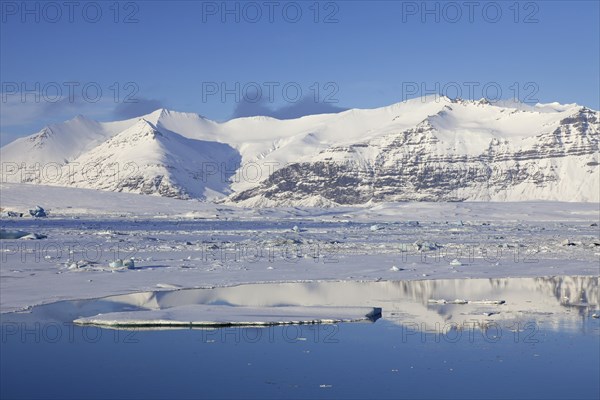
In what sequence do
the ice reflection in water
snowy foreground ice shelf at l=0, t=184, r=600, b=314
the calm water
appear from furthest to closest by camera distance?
snowy foreground ice shelf at l=0, t=184, r=600, b=314 → the ice reflection in water → the calm water

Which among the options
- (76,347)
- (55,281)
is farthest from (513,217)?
(76,347)

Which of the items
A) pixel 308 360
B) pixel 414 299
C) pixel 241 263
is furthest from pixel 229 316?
pixel 241 263

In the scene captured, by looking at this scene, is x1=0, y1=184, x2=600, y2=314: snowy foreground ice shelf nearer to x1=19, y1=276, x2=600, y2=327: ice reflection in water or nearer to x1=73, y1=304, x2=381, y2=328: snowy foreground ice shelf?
x1=19, y1=276, x2=600, y2=327: ice reflection in water

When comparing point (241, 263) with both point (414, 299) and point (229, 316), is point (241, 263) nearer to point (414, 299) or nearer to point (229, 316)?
point (414, 299)

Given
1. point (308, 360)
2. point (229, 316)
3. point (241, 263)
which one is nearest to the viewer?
point (308, 360)

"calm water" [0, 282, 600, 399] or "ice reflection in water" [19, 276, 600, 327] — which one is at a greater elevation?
"ice reflection in water" [19, 276, 600, 327]

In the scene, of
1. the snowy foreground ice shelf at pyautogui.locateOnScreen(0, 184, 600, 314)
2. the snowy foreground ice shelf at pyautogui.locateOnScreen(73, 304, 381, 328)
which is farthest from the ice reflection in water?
the snowy foreground ice shelf at pyautogui.locateOnScreen(0, 184, 600, 314)

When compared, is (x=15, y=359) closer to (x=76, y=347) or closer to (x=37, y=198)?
(x=76, y=347)

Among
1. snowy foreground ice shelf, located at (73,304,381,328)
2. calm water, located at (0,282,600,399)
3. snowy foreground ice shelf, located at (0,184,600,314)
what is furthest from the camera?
snowy foreground ice shelf, located at (0,184,600,314)
